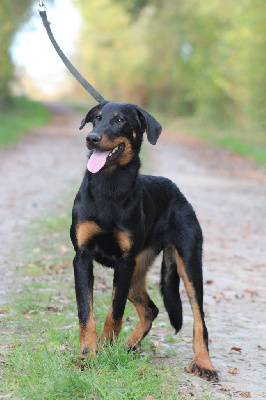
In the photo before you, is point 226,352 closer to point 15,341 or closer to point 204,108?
point 15,341

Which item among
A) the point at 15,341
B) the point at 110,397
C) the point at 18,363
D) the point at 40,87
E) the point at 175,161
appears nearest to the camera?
the point at 110,397

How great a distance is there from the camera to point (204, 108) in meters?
34.8

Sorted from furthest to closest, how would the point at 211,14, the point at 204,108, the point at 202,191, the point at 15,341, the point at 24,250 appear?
the point at 204,108
the point at 211,14
the point at 202,191
the point at 24,250
the point at 15,341

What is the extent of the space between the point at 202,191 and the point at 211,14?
19338 mm

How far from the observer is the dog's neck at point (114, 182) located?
13.5ft

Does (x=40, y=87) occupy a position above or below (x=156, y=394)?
above

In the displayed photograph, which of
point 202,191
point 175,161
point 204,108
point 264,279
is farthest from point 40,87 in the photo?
point 264,279

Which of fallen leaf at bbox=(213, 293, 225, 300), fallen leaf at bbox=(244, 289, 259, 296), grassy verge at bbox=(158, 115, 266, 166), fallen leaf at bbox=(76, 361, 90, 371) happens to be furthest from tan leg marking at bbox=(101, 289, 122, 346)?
grassy verge at bbox=(158, 115, 266, 166)

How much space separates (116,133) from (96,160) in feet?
0.82

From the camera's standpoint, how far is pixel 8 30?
28.3 metres

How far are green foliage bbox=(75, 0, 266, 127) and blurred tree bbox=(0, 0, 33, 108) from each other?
4515 mm

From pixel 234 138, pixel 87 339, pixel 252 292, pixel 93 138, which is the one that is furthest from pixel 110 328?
pixel 234 138

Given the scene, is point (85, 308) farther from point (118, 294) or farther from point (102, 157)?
point (102, 157)

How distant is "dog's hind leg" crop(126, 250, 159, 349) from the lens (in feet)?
14.9
